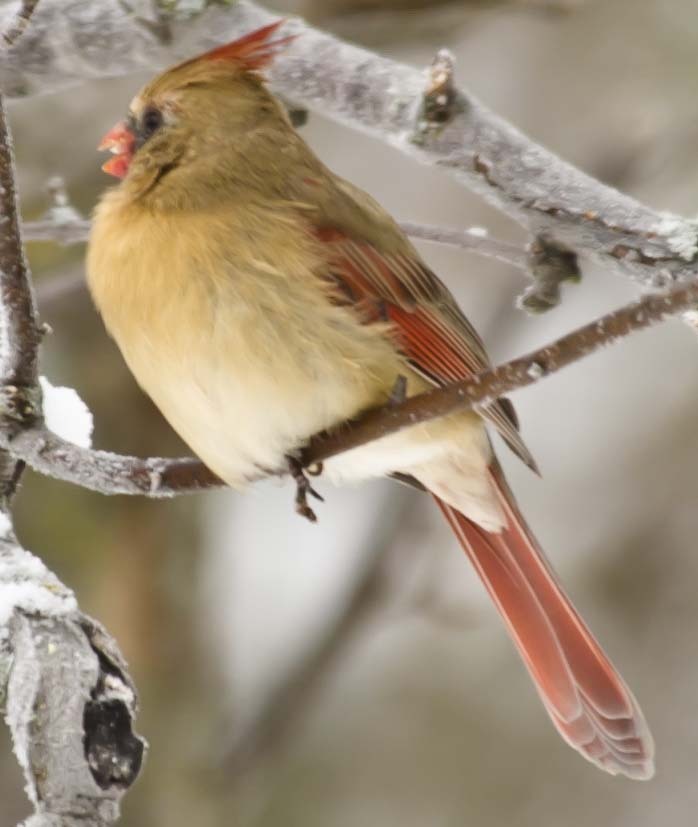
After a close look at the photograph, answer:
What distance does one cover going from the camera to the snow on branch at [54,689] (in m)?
1.64

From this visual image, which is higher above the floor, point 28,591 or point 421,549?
point 28,591

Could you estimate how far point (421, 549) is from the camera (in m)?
4.11

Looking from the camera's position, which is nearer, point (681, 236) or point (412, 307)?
point (681, 236)

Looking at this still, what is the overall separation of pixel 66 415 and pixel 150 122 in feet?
2.04

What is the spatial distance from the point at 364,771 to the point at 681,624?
114 centimetres

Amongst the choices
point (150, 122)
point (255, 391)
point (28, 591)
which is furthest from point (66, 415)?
point (150, 122)

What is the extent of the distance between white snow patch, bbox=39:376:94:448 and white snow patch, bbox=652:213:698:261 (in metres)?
0.93

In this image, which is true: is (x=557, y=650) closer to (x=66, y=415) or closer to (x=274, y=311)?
(x=274, y=311)

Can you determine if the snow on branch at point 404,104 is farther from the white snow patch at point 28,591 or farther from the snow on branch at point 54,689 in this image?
the white snow patch at point 28,591

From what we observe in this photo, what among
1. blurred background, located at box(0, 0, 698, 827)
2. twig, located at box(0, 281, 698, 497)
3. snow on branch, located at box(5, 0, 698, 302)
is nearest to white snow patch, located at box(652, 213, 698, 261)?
snow on branch, located at box(5, 0, 698, 302)

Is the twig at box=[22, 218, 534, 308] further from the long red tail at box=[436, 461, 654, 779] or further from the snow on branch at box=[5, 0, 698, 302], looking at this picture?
the long red tail at box=[436, 461, 654, 779]

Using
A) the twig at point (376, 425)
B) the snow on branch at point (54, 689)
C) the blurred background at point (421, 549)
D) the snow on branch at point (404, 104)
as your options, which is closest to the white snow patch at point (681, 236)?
the snow on branch at point (404, 104)

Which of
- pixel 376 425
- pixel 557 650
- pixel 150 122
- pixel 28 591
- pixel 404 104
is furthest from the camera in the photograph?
pixel 557 650

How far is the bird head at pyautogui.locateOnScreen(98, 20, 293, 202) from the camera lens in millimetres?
2510
